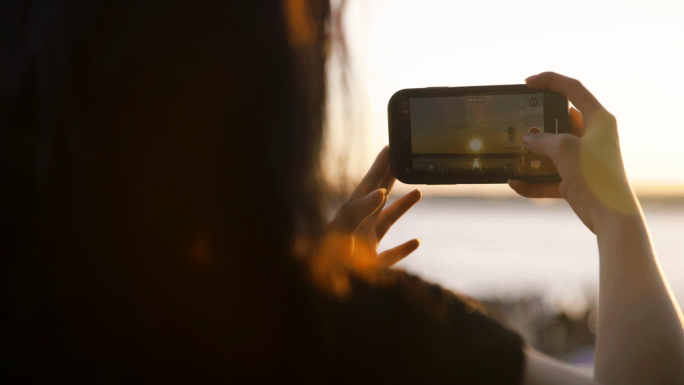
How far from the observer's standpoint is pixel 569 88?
0.86 meters

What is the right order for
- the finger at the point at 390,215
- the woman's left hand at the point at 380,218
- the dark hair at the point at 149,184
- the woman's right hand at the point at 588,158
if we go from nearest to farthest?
the dark hair at the point at 149,184 < the woman's right hand at the point at 588,158 < the woman's left hand at the point at 380,218 < the finger at the point at 390,215

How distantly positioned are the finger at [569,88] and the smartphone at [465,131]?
0.06m

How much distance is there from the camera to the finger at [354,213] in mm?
582

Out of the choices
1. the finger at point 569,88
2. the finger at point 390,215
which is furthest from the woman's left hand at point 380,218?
the finger at point 569,88

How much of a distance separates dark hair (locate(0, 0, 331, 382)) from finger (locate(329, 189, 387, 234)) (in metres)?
0.12

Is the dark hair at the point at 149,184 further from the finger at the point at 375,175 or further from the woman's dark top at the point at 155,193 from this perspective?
the finger at the point at 375,175

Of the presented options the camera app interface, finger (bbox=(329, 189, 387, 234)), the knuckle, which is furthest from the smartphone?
finger (bbox=(329, 189, 387, 234))

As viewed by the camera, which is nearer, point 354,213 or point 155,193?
point 155,193

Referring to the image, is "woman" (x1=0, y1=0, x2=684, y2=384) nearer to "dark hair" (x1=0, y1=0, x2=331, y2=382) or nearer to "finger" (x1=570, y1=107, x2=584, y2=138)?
"dark hair" (x1=0, y1=0, x2=331, y2=382)

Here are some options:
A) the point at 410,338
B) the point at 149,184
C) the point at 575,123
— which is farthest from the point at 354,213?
the point at 575,123

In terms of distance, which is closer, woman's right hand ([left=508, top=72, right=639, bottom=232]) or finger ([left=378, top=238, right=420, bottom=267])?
woman's right hand ([left=508, top=72, right=639, bottom=232])

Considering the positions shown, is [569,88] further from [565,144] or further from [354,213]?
[354,213]

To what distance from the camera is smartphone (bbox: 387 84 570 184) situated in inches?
38.5

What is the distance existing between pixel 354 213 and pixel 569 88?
55 cm
